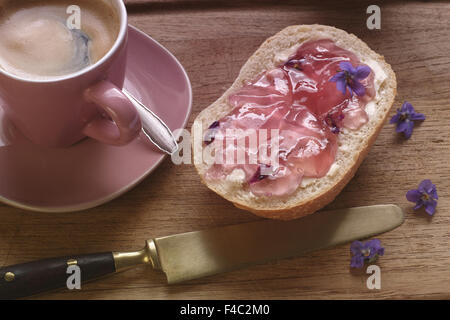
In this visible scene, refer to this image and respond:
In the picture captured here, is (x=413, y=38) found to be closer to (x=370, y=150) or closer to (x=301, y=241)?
(x=370, y=150)

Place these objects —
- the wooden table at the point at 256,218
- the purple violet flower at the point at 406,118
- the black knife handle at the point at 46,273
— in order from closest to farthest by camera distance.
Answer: the black knife handle at the point at 46,273, the wooden table at the point at 256,218, the purple violet flower at the point at 406,118

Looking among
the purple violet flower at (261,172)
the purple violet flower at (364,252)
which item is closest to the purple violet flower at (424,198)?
the purple violet flower at (364,252)

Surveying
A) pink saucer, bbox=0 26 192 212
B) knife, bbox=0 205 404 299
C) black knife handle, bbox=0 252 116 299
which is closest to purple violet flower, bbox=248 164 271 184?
knife, bbox=0 205 404 299

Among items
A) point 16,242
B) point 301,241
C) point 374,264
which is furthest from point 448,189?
point 16,242

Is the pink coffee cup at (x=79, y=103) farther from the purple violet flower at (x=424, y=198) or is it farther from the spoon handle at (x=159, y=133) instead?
the purple violet flower at (x=424, y=198)

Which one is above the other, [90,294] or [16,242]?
[16,242]

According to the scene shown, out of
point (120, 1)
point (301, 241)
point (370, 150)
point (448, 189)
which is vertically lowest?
point (301, 241)
